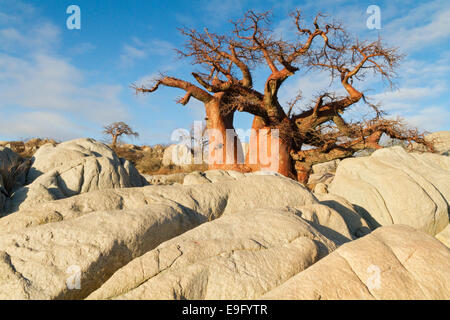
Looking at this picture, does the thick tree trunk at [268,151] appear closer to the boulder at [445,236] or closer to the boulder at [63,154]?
the boulder at [63,154]

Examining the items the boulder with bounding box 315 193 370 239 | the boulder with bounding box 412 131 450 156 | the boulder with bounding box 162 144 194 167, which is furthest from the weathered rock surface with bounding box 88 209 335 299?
the boulder with bounding box 162 144 194 167

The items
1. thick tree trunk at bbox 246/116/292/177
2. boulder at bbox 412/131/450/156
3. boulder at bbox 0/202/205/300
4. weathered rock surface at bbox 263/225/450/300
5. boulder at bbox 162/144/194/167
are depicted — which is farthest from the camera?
boulder at bbox 162/144/194/167

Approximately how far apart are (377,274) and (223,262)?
1259 millimetres

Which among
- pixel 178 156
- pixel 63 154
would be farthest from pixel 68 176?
pixel 178 156

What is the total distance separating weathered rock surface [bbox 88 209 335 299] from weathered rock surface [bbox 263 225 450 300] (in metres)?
0.31

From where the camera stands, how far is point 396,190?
23.0 ft

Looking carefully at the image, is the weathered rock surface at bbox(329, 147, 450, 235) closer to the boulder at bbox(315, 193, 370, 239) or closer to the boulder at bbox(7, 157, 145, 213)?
the boulder at bbox(315, 193, 370, 239)

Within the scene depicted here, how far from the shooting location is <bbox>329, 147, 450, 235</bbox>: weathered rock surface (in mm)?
6762

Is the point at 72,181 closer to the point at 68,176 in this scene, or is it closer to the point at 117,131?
the point at 68,176

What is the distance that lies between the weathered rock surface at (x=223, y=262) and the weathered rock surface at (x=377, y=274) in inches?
12.1

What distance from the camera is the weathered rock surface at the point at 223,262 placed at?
262cm

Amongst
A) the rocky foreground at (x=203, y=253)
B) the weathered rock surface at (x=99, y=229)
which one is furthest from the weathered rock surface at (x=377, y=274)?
the weathered rock surface at (x=99, y=229)

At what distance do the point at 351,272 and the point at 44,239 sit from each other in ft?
9.41
